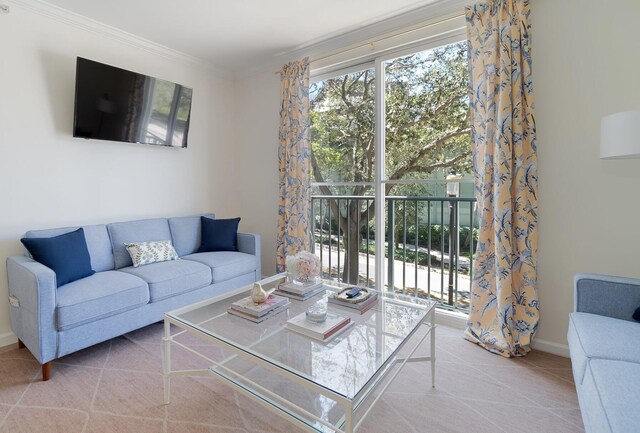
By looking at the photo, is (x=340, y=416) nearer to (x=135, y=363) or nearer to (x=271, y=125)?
(x=135, y=363)

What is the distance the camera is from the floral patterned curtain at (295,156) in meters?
3.20

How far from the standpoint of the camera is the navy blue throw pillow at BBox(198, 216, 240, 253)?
126 inches

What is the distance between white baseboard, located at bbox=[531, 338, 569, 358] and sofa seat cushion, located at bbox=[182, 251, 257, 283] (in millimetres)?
2382

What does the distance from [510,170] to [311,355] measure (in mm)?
1756

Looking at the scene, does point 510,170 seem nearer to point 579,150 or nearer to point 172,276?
point 579,150

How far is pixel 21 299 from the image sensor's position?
1.99 meters

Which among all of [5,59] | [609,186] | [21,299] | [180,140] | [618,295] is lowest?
[21,299]

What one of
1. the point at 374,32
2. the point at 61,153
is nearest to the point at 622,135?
the point at 374,32

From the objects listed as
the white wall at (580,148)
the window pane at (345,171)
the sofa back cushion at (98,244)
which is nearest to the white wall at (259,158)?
the window pane at (345,171)

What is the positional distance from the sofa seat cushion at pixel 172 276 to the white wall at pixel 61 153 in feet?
2.46

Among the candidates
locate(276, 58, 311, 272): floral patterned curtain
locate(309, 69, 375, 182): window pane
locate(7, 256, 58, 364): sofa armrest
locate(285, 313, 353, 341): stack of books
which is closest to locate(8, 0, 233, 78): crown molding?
locate(276, 58, 311, 272): floral patterned curtain

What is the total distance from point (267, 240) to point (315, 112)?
1.56 meters

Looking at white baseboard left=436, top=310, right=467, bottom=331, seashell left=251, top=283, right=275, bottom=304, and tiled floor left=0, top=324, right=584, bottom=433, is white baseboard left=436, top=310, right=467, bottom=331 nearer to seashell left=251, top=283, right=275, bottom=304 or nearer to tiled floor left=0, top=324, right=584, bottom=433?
tiled floor left=0, top=324, right=584, bottom=433

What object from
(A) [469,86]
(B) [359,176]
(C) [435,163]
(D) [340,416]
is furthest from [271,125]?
(D) [340,416]
